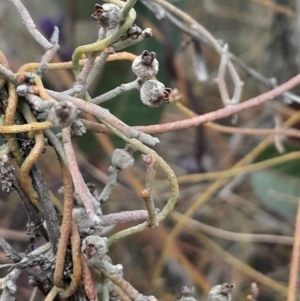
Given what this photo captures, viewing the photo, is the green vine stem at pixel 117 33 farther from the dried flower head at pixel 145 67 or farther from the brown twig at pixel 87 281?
the brown twig at pixel 87 281

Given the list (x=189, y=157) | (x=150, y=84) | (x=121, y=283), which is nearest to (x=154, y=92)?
(x=150, y=84)

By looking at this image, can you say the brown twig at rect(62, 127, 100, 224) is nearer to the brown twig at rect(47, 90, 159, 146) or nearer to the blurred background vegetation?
the brown twig at rect(47, 90, 159, 146)

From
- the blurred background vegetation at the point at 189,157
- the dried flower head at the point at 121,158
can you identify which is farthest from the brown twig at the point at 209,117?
the blurred background vegetation at the point at 189,157

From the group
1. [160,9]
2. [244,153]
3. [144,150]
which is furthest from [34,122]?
[244,153]

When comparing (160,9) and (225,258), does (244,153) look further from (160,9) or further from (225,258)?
(160,9)

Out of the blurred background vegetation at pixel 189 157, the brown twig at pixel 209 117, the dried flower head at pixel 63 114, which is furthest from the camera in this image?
the blurred background vegetation at pixel 189 157

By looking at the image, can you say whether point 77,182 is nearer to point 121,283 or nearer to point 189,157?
point 121,283
